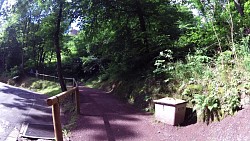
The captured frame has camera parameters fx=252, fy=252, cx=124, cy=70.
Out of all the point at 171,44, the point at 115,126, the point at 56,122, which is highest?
the point at 171,44

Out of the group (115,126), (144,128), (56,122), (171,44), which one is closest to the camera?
(56,122)

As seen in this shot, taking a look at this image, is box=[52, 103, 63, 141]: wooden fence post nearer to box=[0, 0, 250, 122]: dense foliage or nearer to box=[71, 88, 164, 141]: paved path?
box=[71, 88, 164, 141]: paved path

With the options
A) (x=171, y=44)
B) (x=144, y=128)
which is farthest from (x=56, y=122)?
(x=171, y=44)

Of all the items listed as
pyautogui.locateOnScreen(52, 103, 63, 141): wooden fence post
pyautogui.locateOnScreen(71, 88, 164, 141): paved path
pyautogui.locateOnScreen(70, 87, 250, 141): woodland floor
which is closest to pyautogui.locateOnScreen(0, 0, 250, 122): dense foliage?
pyautogui.locateOnScreen(70, 87, 250, 141): woodland floor

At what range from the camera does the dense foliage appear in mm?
5367

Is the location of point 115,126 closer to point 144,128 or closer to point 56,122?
point 144,128

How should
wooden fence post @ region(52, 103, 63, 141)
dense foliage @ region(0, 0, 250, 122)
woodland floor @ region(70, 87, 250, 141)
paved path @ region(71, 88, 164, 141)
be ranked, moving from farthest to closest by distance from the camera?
paved path @ region(71, 88, 164, 141) → dense foliage @ region(0, 0, 250, 122) → wooden fence post @ region(52, 103, 63, 141) → woodland floor @ region(70, 87, 250, 141)

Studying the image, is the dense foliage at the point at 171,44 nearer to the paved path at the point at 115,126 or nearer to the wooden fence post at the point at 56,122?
the paved path at the point at 115,126

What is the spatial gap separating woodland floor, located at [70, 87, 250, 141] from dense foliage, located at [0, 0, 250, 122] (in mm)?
357

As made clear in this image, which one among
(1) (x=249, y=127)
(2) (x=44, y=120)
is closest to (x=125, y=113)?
(2) (x=44, y=120)

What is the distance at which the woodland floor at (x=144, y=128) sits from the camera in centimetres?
425

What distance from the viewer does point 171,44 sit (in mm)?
9383

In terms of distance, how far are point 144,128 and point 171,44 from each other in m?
4.37

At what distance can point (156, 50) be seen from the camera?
31.1 feet
